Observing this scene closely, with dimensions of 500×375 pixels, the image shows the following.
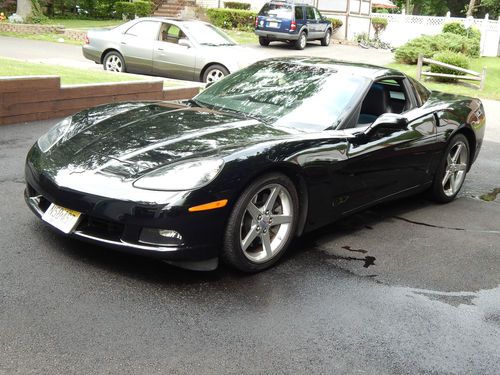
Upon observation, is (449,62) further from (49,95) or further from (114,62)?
(49,95)

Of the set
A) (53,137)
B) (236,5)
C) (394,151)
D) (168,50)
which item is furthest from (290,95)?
(236,5)

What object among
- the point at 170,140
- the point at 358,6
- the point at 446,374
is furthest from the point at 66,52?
the point at 358,6

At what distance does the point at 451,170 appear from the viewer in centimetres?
656

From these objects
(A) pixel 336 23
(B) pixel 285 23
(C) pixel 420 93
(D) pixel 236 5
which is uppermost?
(D) pixel 236 5

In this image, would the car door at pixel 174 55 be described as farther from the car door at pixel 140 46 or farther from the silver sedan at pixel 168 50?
→ the car door at pixel 140 46

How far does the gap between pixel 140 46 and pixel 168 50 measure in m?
0.65

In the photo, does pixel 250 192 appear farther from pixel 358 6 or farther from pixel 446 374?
pixel 358 6

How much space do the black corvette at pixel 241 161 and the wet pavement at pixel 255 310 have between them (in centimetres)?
25

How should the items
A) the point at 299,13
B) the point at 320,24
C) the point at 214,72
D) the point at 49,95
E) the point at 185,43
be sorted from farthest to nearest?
the point at 320,24 < the point at 299,13 < the point at 185,43 < the point at 214,72 < the point at 49,95

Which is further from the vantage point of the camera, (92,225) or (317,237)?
(317,237)

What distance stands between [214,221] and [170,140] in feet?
2.49

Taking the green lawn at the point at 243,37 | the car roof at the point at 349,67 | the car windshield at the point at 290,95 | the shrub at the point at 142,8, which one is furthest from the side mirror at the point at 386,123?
the shrub at the point at 142,8

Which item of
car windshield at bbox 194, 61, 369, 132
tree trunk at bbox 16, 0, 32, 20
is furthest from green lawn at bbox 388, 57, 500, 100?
tree trunk at bbox 16, 0, 32, 20

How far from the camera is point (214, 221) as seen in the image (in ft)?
12.9
